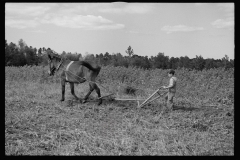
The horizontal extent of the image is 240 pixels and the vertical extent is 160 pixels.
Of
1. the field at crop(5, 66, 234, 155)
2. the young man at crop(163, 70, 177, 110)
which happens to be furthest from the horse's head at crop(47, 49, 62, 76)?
the young man at crop(163, 70, 177, 110)

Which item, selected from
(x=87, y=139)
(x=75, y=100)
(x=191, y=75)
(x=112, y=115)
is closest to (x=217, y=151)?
(x=87, y=139)

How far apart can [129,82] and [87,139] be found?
34.5ft

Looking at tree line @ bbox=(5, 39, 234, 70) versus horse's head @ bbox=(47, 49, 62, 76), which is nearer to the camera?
horse's head @ bbox=(47, 49, 62, 76)

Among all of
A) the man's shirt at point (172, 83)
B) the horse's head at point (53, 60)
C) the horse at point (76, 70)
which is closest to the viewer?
the man's shirt at point (172, 83)

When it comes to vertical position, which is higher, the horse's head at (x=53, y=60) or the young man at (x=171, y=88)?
the horse's head at (x=53, y=60)

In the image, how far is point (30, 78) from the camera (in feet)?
66.0

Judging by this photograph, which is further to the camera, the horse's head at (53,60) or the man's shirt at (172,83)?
the horse's head at (53,60)

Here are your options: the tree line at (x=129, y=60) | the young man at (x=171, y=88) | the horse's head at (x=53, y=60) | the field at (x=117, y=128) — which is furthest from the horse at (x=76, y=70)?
the tree line at (x=129, y=60)

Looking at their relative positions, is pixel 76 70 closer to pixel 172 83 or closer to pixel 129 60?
pixel 172 83

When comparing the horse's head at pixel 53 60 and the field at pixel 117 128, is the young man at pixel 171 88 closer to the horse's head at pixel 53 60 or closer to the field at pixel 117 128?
the field at pixel 117 128

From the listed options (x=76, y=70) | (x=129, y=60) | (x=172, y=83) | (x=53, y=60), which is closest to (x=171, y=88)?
(x=172, y=83)

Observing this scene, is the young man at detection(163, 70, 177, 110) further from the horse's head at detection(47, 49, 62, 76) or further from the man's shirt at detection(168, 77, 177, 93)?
the horse's head at detection(47, 49, 62, 76)

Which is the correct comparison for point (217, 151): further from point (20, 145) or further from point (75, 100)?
point (75, 100)

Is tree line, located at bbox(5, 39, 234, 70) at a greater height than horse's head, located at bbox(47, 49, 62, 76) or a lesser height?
greater
